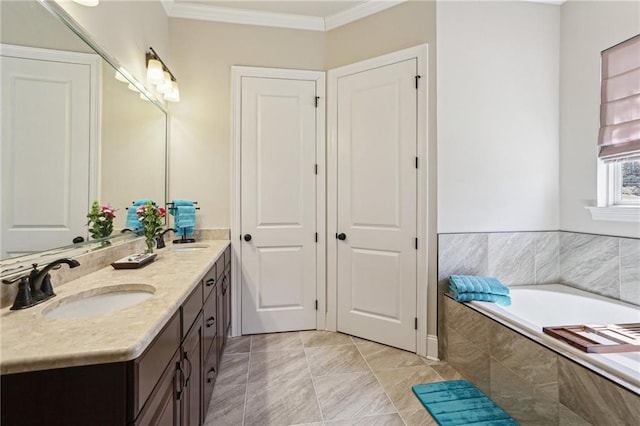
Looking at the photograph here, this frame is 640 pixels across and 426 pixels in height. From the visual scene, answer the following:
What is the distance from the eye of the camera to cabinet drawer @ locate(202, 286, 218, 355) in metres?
1.66

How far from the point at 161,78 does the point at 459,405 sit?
2.89m

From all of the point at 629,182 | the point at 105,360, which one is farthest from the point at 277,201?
the point at 629,182

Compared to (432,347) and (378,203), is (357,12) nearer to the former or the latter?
(378,203)

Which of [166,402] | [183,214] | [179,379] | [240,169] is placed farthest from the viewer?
[240,169]

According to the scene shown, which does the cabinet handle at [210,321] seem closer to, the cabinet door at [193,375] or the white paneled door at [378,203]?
the cabinet door at [193,375]

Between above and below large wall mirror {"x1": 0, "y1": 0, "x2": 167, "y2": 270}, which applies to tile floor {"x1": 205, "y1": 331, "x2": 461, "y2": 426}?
below

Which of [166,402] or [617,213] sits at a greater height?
[617,213]

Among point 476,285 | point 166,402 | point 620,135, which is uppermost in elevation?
point 620,135

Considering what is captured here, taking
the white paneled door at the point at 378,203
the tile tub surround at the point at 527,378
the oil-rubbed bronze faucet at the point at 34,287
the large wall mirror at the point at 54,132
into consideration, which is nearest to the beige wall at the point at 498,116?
the white paneled door at the point at 378,203

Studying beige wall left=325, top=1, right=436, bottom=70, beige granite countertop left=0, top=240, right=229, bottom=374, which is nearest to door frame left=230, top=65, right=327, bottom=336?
beige wall left=325, top=1, right=436, bottom=70

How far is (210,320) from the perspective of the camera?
179 centimetres

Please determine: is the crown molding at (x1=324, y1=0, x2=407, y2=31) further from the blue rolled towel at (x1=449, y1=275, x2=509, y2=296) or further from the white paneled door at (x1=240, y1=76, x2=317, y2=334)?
the blue rolled towel at (x1=449, y1=275, x2=509, y2=296)

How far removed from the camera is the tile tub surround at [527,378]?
4.01 feet

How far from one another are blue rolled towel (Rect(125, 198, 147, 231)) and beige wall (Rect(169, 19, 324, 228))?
70 centimetres
